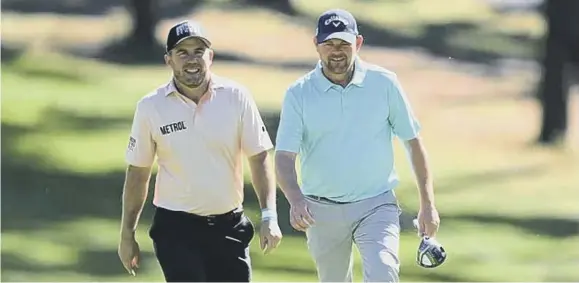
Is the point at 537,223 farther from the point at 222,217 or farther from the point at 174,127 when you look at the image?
the point at 174,127

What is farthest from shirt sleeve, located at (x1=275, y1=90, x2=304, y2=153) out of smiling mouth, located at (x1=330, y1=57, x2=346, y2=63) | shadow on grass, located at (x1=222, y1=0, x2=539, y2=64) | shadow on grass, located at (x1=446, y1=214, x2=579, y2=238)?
shadow on grass, located at (x1=222, y1=0, x2=539, y2=64)

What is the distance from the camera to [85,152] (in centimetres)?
1295

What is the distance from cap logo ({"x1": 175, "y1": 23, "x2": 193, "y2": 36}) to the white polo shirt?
250mm

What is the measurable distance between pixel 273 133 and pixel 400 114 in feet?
22.2

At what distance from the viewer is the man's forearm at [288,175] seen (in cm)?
604

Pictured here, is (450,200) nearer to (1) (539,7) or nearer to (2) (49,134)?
(1) (539,7)

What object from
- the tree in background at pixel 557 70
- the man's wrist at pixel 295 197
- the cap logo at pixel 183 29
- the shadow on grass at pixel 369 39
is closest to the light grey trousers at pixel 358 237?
the man's wrist at pixel 295 197

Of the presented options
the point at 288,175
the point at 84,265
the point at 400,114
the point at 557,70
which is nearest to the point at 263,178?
the point at 288,175

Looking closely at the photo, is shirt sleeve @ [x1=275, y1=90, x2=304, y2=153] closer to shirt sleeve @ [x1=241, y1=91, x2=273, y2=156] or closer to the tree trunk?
shirt sleeve @ [x1=241, y1=91, x2=273, y2=156]

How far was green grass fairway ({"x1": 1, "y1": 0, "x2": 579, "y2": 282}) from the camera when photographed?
11.2m

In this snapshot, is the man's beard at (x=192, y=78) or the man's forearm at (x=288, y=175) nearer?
the man's beard at (x=192, y=78)

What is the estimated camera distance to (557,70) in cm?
1345

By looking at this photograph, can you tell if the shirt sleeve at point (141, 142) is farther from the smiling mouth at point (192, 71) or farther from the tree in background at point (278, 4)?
the tree in background at point (278, 4)

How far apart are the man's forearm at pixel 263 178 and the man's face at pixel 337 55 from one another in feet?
1.67
